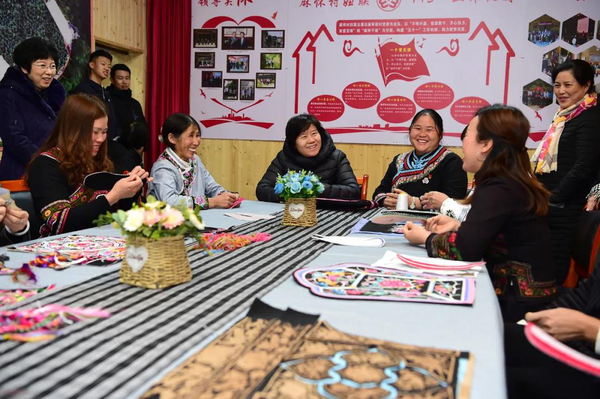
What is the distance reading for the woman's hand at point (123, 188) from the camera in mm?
2213

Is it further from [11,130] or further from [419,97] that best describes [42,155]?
[419,97]

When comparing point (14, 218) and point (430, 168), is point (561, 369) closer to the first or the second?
point (14, 218)

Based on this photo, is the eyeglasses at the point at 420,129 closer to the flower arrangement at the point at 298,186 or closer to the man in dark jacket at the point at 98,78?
the flower arrangement at the point at 298,186

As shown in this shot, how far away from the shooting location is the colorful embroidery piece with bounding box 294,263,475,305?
123 centimetres

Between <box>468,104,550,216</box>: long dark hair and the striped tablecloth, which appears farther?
<box>468,104,550,216</box>: long dark hair

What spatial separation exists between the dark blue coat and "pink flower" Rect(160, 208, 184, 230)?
2717 mm

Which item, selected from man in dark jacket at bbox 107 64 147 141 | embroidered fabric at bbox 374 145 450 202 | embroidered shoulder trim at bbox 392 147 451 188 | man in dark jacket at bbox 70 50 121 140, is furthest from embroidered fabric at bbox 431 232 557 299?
man in dark jacket at bbox 107 64 147 141

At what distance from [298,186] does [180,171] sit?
1.02 metres

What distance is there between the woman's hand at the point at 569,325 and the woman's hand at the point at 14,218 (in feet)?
5.40

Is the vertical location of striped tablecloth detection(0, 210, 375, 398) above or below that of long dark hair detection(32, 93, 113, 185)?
below

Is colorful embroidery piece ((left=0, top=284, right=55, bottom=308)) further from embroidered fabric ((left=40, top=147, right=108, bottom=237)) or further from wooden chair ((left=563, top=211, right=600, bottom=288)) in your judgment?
wooden chair ((left=563, top=211, right=600, bottom=288))

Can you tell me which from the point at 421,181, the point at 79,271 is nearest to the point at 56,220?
the point at 79,271

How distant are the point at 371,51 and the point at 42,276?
176 inches

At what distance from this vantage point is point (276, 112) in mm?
5535
